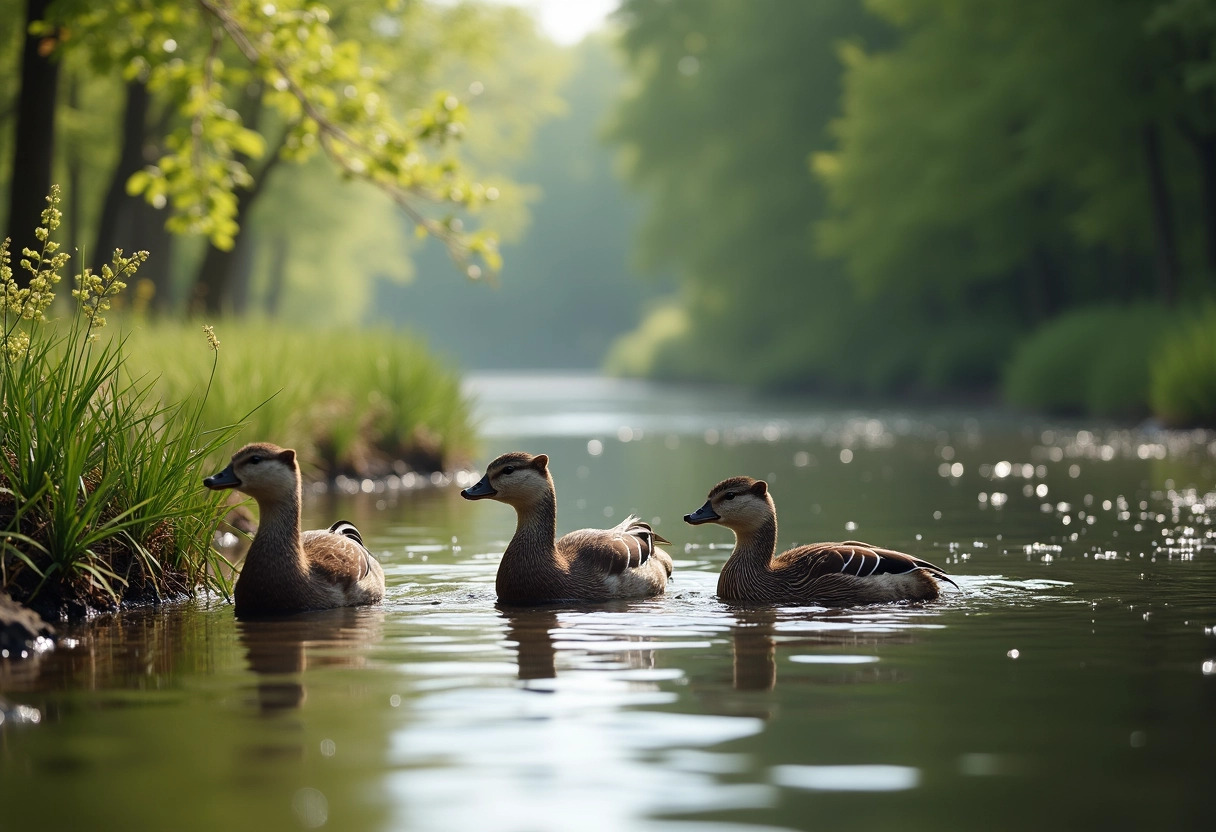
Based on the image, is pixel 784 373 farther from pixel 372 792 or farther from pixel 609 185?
pixel 609 185

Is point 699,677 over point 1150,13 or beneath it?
beneath

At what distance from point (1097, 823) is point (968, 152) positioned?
3517 cm

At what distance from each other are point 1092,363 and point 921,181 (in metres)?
9.23

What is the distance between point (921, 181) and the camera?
4184cm

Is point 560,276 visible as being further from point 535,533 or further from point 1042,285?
point 535,533

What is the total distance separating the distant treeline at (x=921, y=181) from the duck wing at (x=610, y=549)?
1901cm

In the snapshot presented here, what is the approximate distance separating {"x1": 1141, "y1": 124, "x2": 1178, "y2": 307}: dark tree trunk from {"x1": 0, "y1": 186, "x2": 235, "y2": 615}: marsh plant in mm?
26629

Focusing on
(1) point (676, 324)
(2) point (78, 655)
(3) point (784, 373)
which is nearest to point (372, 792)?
(2) point (78, 655)

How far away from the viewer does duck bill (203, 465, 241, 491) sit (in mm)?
9680

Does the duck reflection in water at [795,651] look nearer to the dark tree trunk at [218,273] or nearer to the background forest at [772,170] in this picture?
the background forest at [772,170]

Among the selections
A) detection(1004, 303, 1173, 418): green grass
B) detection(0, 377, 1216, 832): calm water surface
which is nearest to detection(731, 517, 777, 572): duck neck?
detection(0, 377, 1216, 832): calm water surface

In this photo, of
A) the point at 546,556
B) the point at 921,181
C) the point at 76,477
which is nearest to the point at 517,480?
the point at 546,556

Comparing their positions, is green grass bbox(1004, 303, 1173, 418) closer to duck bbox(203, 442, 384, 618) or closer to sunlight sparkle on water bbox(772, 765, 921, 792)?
duck bbox(203, 442, 384, 618)

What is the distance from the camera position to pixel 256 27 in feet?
54.7
